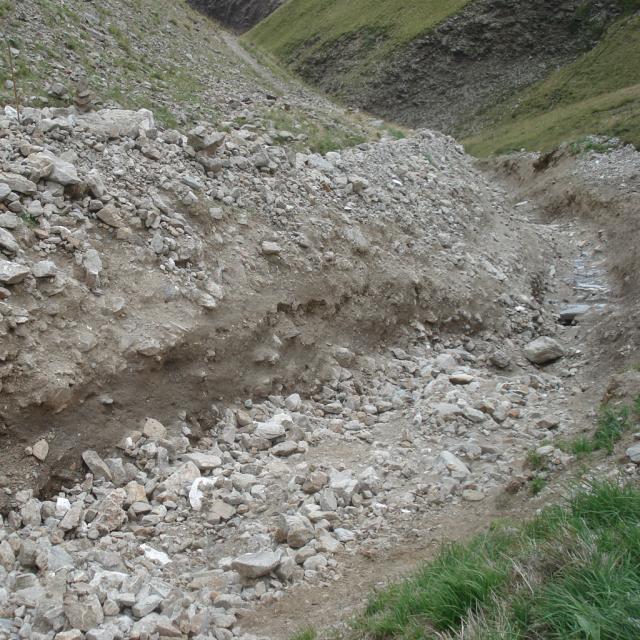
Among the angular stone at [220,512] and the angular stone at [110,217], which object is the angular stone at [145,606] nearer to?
the angular stone at [220,512]

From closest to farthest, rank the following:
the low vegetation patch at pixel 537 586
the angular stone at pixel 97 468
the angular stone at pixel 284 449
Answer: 1. the low vegetation patch at pixel 537 586
2. the angular stone at pixel 97 468
3. the angular stone at pixel 284 449

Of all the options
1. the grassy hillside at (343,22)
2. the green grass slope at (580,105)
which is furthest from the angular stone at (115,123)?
the grassy hillside at (343,22)

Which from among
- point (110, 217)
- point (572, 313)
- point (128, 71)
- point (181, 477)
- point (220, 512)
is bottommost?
point (220, 512)

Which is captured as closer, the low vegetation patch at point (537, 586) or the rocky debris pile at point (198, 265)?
the low vegetation patch at point (537, 586)

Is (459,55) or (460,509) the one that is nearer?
(460,509)

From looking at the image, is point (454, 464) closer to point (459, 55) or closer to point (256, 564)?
point (256, 564)

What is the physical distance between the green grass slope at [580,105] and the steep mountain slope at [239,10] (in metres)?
63.0

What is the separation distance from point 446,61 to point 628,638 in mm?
47674

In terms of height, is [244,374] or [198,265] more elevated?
[198,265]

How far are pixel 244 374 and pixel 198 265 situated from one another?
1782 mm

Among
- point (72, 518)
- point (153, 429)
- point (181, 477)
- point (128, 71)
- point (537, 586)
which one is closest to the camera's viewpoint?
point (537, 586)

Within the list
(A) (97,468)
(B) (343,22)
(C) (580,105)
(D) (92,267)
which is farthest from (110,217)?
(B) (343,22)

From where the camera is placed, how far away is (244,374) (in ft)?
29.4

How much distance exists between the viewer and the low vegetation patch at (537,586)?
140 inches
